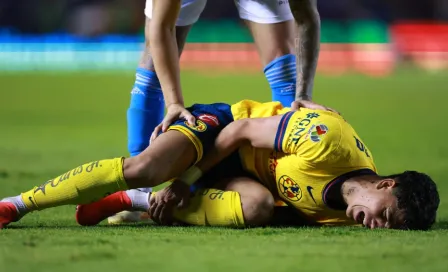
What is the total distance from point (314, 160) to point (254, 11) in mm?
1399

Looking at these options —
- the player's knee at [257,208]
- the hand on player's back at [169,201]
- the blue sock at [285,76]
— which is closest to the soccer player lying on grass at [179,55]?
the blue sock at [285,76]

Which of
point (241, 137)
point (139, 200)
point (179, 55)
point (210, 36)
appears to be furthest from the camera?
point (210, 36)

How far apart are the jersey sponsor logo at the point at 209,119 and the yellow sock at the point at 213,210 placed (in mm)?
284

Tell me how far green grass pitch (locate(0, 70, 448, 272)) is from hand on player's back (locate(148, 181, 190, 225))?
0.10 m

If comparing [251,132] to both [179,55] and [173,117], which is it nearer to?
[173,117]

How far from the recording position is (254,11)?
5.03 m

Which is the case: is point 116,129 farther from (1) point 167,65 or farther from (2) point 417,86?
(2) point 417,86

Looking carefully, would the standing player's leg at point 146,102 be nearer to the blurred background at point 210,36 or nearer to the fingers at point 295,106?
the fingers at point 295,106

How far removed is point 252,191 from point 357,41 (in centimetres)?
1568

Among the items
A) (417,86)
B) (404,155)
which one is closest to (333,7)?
(417,86)

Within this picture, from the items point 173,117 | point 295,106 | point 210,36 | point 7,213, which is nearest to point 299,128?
point 295,106

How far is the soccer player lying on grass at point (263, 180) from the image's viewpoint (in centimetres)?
377

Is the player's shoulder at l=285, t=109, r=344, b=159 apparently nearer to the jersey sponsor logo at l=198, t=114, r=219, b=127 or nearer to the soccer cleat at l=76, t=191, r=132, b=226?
the jersey sponsor logo at l=198, t=114, r=219, b=127

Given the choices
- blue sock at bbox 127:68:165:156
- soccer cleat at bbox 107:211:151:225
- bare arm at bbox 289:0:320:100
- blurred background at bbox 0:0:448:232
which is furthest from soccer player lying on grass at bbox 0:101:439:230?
blue sock at bbox 127:68:165:156
